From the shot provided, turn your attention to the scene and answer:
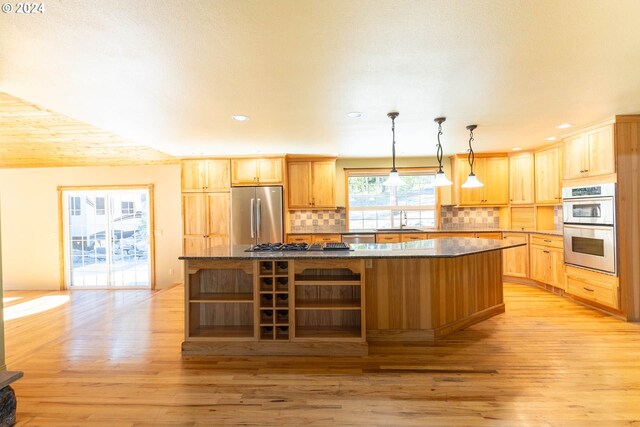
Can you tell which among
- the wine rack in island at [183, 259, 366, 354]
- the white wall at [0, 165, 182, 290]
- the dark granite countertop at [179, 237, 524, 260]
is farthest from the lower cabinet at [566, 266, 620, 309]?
the white wall at [0, 165, 182, 290]

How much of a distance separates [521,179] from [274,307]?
4871 millimetres

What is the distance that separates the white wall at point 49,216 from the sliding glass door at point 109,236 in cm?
19

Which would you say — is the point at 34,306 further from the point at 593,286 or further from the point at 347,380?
the point at 593,286

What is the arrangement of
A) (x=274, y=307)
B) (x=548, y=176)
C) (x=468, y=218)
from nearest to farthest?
(x=274, y=307) < (x=548, y=176) < (x=468, y=218)

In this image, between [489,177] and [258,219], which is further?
[489,177]

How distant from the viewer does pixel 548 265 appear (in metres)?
4.71

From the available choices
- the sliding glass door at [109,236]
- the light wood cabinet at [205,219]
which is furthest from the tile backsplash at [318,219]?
the sliding glass door at [109,236]

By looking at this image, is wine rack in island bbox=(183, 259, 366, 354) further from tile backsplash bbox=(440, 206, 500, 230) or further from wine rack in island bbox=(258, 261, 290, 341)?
tile backsplash bbox=(440, 206, 500, 230)

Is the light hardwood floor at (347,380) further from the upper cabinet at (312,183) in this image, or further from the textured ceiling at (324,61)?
the upper cabinet at (312,183)

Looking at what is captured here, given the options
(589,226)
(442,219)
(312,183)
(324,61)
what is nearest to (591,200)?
(589,226)

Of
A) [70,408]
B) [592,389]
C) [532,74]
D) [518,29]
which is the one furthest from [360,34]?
[70,408]

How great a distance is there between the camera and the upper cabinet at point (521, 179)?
17.4ft

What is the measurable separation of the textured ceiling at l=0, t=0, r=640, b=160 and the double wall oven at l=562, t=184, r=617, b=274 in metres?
0.89

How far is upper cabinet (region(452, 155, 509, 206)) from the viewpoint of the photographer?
5.59 metres
